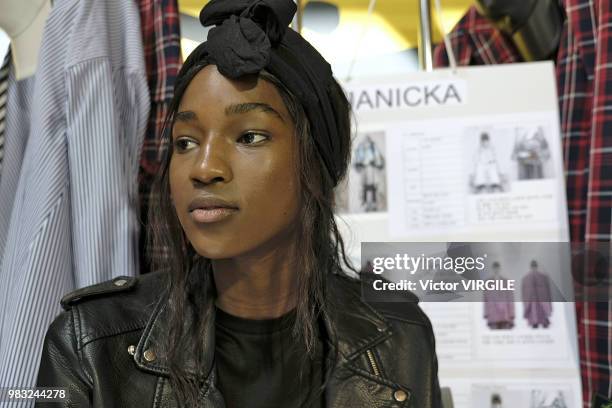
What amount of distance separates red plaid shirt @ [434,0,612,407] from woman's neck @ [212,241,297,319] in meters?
0.55

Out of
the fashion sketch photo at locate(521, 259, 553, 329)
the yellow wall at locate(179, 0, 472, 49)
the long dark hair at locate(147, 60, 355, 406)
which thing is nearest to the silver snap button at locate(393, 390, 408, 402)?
the long dark hair at locate(147, 60, 355, 406)

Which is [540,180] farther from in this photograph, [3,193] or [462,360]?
[3,193]

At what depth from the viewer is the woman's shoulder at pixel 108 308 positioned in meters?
0.72

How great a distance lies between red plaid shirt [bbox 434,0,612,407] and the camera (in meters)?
1.02

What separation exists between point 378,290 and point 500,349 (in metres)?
0.35

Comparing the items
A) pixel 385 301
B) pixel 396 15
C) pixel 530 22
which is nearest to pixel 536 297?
pixel 385 301

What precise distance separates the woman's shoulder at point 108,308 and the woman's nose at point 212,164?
0.65 ft

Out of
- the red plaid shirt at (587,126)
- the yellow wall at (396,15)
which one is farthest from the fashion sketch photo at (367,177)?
the yellow wall at (396,15)

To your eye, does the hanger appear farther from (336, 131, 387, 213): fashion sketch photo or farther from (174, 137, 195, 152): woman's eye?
(174, 137, 195, 152): woman's eye

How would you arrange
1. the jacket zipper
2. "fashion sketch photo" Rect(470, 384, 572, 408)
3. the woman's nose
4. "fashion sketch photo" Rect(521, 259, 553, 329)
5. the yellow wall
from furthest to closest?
1. the yellow wall
2. "fashion sketch photo" Rect(470, 384, 572, 408)
3. "fashion sketch photo" Rect(521, 259, 553, 329)
4. the jacket zipper
5. the woman's nose

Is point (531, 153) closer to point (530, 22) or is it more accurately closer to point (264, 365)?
point (530, 22)

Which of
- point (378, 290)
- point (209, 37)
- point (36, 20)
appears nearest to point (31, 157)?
point (36, 20)

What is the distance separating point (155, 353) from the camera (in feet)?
2.35

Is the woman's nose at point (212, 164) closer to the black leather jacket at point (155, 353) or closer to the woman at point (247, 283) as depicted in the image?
the woman at point (247, 283)
